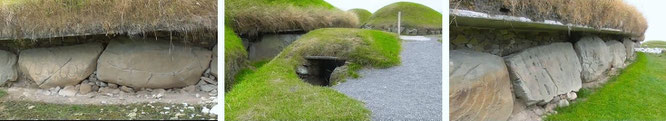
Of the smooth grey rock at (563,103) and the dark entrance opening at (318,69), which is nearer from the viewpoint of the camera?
the smooth grey rock at (563,103)

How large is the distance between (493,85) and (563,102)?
4.97 ft

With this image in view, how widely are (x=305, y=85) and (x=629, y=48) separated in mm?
6532

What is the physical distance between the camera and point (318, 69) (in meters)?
4.33

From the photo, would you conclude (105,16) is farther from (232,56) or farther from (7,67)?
(7,67)

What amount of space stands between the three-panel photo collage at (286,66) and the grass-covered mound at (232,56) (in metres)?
0.02

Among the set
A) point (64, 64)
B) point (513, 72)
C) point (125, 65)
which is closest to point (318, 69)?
point (125, 65)

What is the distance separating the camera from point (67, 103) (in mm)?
3547

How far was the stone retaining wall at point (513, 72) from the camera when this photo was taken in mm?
2500

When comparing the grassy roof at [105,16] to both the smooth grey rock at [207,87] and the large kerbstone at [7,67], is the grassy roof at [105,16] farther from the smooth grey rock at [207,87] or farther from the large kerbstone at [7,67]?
the large kerbstone at [7,67]

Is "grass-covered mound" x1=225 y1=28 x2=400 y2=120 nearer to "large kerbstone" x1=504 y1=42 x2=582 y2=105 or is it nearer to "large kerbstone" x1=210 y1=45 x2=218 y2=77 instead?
"large kerbstone" x1=210 y1=45 x2=218 y2=77

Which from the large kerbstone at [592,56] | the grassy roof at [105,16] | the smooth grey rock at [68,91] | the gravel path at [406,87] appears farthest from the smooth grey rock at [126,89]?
the large kerbstone at [592,56]

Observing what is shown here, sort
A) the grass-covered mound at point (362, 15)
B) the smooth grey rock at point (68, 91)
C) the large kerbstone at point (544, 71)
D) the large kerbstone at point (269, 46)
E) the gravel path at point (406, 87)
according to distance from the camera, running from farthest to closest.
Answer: the grass-covered mound at point (362, 15) < the large kerbstone at point (269, 46) < the smooth grey rock at point (68, 91) < the gravel path at point (406, 87) < the large kerbstone at point (544, 71)

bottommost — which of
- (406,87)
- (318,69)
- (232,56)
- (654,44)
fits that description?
(406,87)

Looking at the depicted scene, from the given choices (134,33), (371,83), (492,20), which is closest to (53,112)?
(134,33)
